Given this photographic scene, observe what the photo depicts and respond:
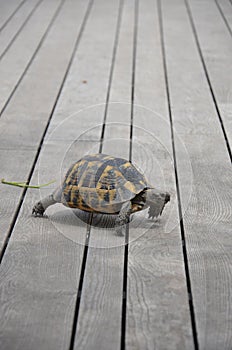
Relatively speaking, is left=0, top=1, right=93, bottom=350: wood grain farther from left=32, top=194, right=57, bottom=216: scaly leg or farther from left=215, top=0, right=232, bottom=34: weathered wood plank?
left=215, top=0, right=232, bottom=34: weathered wood plank

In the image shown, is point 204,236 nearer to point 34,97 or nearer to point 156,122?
point 156,122

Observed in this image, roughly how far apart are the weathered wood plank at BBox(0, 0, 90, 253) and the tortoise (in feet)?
0.78

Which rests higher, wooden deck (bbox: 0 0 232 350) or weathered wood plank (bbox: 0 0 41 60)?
wooden deck (bbox: 0 0 232 350)

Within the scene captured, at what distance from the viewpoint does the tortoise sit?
1.82 m

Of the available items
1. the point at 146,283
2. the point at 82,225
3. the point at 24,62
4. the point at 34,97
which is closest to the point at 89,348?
the point at 146,283

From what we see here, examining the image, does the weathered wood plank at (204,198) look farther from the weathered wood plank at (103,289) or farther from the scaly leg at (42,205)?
the scaly leg at (42,205)

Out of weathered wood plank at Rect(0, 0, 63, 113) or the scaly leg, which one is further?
weathered wood plank at Rect(0, 0, 63, 113)

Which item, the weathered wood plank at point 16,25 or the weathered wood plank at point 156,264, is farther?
the weathered wood plank at point 16,25

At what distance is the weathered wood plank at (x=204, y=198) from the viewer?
4.75 feet

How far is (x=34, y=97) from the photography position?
3.11m

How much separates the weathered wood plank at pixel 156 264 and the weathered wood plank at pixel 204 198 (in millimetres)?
39

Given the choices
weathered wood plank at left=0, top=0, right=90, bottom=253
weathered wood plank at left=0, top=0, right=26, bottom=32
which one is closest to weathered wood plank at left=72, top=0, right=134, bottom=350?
weathered wood plank at left=0, top=0, right=90, bottom=253

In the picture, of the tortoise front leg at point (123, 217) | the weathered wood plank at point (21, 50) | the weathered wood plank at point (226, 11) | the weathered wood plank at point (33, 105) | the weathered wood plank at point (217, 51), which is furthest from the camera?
the weathered wood plank at point (226, 11)

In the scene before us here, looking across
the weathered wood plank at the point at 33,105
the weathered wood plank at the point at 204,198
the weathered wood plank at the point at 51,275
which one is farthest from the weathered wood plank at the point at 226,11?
the weathered wood plank at the point at 51,275
